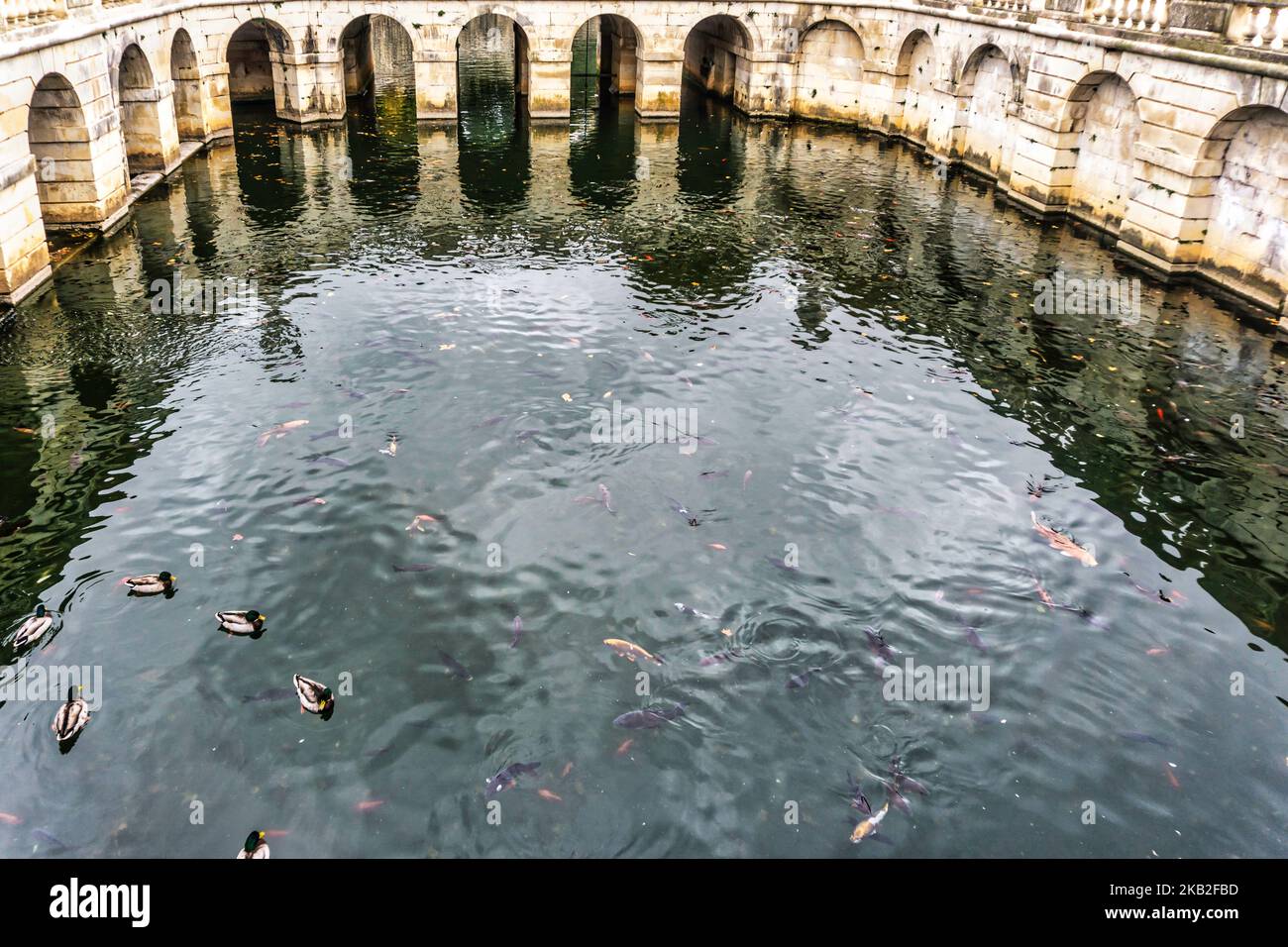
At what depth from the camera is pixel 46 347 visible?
18109 mm

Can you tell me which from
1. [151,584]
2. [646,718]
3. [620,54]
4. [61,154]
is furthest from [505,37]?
[646,718]

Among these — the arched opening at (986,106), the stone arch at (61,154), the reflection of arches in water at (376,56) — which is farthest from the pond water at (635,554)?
the reflection of arches in water at (376,56)

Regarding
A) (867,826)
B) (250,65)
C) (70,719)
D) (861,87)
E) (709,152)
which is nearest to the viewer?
(867,826)

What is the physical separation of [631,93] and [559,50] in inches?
360

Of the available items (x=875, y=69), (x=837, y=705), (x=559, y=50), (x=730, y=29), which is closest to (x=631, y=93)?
(x=730, y=29)

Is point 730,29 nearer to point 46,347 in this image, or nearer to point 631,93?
point 631,93

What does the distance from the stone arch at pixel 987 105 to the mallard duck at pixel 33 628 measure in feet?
100

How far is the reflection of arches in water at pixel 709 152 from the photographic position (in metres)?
31.5

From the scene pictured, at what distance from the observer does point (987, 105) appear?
3359 cm

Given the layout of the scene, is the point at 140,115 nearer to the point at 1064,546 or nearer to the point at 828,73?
the point at 828,73

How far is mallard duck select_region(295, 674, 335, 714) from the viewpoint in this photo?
10250mm

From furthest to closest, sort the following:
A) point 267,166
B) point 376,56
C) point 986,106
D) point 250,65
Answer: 1. point 376,56
2. point 250,65
3. point 986,106
4. point 267,166

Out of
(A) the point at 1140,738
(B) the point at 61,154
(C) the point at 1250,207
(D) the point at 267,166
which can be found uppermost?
(B) the point at 61,154

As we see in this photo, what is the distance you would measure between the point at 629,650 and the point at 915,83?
35.4m
